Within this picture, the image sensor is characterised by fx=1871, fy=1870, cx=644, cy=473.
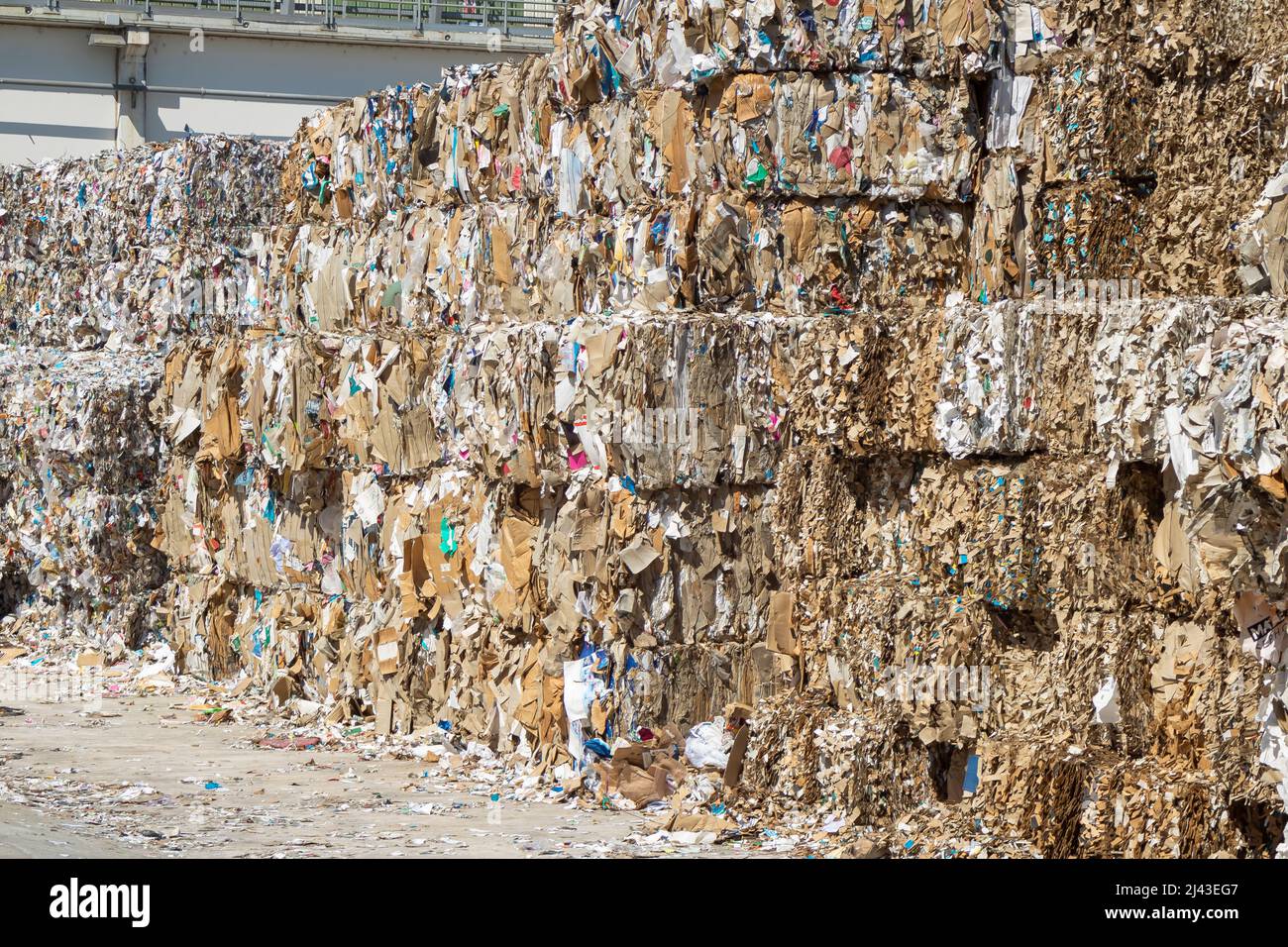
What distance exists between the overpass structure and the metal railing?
0.06 feet

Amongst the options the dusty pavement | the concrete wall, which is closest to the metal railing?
the concrete wall

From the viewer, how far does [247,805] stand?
6.90 metres

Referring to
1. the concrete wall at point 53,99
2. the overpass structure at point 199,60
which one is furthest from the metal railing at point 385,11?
the concrete wall at point 53,99

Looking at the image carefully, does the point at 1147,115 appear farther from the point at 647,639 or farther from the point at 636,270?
the point at 647,639

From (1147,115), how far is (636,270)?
1966 mm

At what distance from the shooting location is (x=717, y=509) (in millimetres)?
6805

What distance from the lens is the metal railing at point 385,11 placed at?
56.1 ft

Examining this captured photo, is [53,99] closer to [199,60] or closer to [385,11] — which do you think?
[199,60]

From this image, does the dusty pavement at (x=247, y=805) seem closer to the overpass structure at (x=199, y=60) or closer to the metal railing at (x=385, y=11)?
the overpass structure at (x=199, y=60)

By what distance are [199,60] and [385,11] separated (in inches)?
71.4

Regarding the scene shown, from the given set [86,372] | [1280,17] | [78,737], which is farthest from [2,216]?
[1280,17]

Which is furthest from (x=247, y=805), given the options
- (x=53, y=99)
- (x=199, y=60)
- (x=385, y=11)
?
(x=385, y=11)

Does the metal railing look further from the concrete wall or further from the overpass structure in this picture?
the concrete wall

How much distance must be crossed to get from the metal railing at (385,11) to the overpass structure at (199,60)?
17 mm
